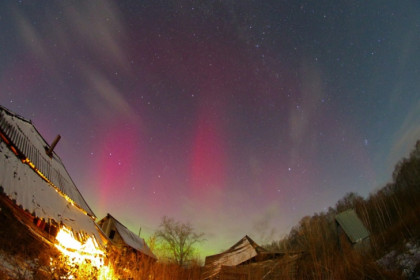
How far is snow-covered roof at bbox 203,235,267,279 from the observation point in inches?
836

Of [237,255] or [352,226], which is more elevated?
[352,226]

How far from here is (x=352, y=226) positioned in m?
26.0

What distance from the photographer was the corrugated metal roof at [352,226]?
24688mm

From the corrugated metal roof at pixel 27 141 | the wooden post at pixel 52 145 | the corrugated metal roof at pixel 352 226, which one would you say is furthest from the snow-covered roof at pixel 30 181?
the corrugated metal roof at pixel 352 226

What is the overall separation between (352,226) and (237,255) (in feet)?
41.9

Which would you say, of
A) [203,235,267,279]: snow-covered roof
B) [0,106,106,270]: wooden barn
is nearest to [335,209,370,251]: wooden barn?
[203,235,267,279]: snow-covered roof

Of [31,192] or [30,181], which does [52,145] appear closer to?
[30,181]

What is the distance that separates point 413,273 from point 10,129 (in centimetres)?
1894

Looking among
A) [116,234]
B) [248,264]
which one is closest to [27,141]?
[248,264]

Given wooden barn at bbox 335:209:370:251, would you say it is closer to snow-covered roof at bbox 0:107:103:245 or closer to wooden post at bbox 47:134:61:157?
snow-covered roof at bbox 0:107:103:245

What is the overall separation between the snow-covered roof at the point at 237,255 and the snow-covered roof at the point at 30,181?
12.3 meters

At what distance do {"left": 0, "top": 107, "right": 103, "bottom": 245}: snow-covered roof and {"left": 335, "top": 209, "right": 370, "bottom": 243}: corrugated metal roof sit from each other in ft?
77.5

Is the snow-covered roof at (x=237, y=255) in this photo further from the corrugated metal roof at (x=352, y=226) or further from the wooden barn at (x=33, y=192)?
the wooden barn at (x=33, y=192)

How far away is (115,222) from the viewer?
31.0 metres
